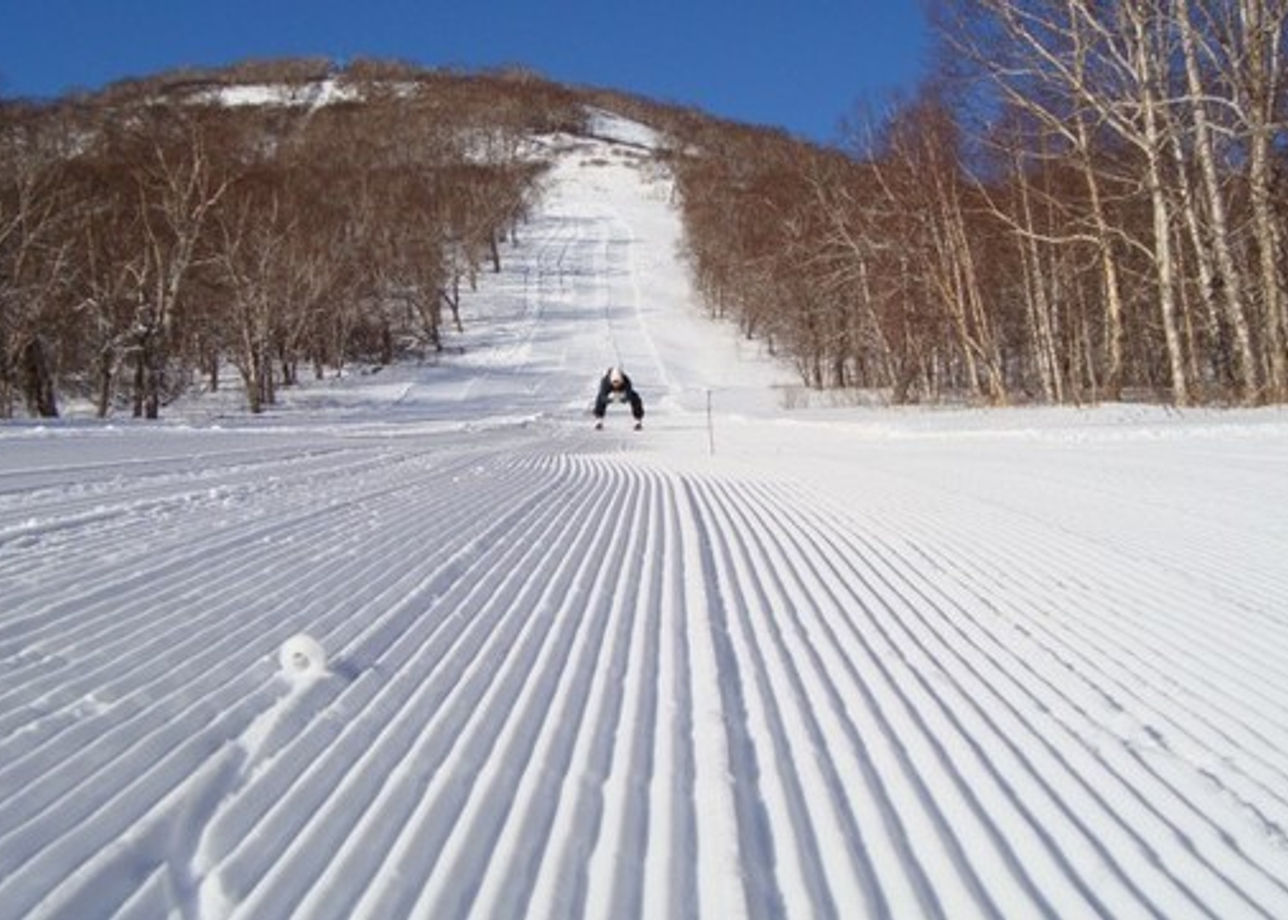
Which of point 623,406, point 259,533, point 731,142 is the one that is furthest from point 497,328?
point 731,142

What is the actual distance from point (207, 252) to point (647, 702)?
4360 cm

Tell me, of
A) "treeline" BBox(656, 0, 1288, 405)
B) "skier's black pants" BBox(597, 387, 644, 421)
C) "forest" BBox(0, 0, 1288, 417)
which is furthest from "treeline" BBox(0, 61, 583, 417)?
"treeline" BBox(656, 0, 1288, 405)

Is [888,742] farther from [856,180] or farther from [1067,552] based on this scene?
[856,180]

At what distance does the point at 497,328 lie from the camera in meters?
71.9

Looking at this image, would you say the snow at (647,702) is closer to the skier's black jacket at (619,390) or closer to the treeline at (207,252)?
the skier's black jacket at (619,390)

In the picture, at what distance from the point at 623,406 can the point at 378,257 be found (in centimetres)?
2919

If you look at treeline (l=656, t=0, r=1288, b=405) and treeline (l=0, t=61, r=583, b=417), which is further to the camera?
treeline (l=0, t=61, r=583, b=417)

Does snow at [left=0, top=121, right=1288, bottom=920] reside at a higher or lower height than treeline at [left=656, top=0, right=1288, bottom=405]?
lower

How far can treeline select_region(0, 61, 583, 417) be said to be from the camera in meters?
32.2

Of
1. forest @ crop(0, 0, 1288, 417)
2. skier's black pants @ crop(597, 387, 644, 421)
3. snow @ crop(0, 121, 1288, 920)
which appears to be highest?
forest @ crop(0, 0, 1288, 417)

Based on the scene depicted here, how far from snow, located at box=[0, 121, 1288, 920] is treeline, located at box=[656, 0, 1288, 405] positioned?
8.83 m

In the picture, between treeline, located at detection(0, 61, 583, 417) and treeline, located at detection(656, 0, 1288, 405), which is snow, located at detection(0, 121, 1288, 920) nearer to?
treeline, located at detection(656, 0, 1288, 405)

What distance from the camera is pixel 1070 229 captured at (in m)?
29.4

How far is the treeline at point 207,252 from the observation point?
32250 millimetres
